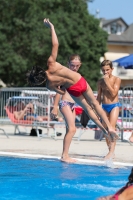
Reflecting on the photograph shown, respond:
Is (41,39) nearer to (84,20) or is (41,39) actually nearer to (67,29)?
(67,29)

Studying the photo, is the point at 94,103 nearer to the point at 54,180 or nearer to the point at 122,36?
the point at 54,180

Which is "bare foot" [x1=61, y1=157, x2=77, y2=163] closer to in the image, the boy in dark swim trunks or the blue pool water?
the blue pool water

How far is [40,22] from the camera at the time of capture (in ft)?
138

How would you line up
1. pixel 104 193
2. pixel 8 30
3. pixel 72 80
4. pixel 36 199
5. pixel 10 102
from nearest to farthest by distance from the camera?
1. pixel 36 199
2. pixel 104 193
3. pixel 72 80
4. pixel 10 102
5. pixel 8 30

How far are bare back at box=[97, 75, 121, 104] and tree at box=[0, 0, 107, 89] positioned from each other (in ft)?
103

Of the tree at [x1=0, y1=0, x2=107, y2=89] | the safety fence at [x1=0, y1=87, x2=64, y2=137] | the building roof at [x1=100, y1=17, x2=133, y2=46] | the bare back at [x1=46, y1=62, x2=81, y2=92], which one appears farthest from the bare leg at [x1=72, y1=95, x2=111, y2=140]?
the building roof at [x1=100, y1=17, x2=133, y2=46]

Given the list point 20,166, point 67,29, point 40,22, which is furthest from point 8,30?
point 20,166

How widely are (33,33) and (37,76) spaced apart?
33.7 m

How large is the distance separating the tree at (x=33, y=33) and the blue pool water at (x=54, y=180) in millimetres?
32387

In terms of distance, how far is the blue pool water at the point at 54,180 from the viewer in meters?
6.56

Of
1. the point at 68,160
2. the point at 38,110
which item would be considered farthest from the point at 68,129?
the point at 38,110

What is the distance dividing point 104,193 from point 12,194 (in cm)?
108

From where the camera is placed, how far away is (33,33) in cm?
4206

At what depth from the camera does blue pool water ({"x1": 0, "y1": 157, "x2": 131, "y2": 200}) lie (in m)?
6.56
